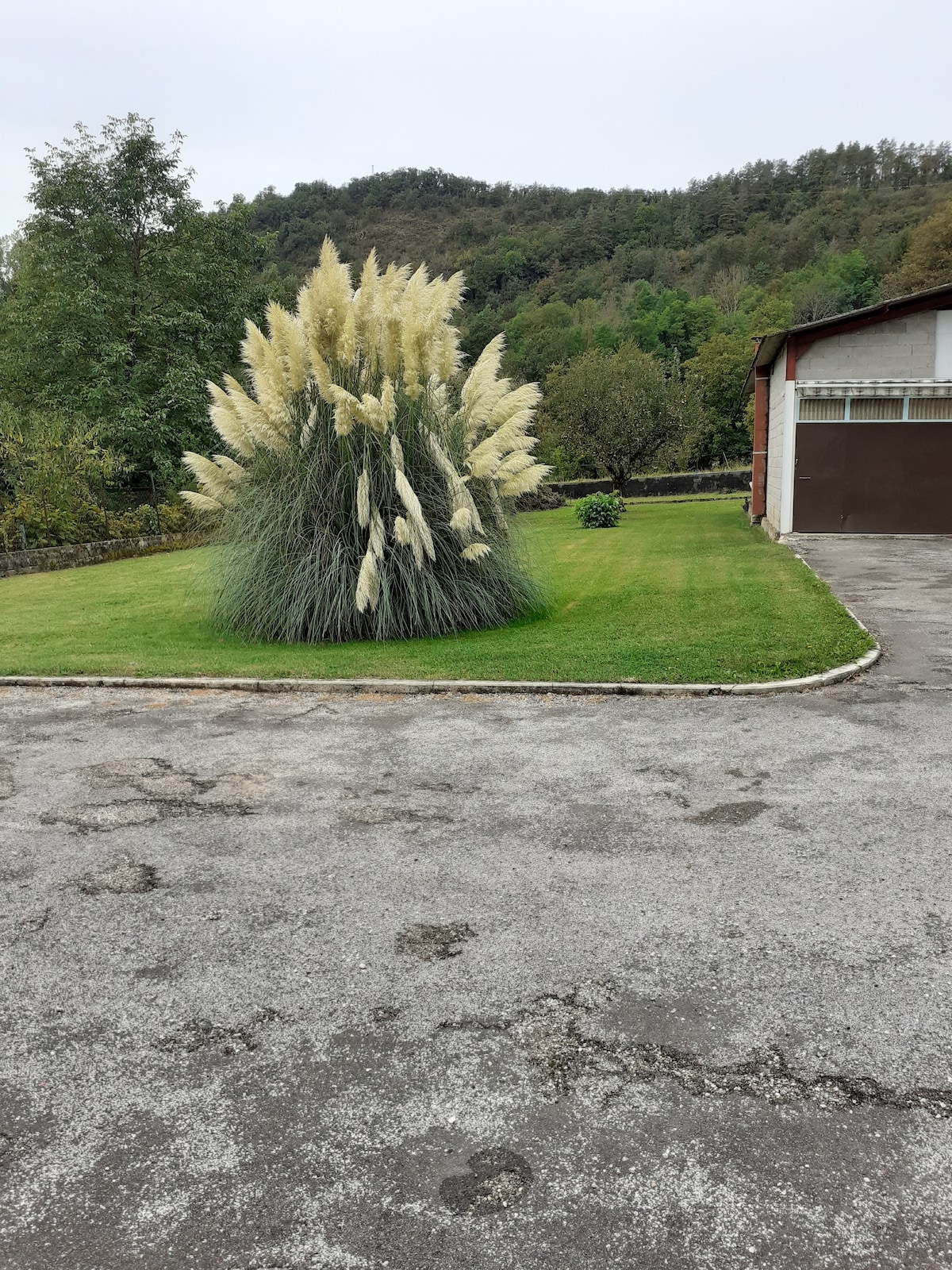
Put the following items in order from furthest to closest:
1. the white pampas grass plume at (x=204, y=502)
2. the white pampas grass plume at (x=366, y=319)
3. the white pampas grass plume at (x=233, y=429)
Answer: the white pampas grass plume at (x=204, y=502) → the white pampas grass plume at (x=233, y=429) → the white pampas grass plume at (x=366, y=319)

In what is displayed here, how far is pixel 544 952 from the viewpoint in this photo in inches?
127

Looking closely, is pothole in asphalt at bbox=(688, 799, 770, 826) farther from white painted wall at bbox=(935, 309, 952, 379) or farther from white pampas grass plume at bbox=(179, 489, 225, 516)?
white painted wall at bbox=(935, 309, 952, 379)

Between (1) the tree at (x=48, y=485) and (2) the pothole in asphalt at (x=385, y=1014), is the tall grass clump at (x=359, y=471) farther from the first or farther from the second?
(1) the tree at (x=48, y=485)

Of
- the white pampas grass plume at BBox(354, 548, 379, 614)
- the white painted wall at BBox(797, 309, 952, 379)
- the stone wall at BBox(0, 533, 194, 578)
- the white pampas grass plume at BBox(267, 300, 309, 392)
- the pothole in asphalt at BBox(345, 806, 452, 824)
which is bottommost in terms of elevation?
the pothole in asphalt at BBox(345, 806, 452, 824)

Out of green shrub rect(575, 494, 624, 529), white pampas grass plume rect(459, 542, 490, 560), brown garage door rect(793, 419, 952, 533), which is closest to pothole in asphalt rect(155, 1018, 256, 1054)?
white pampas grass plume rect(459, 542, 490, 560)

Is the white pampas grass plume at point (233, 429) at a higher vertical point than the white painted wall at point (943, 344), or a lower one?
lower

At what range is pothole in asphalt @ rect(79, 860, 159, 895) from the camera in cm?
381

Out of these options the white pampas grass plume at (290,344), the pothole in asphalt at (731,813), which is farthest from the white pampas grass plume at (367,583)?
the pothole in asphalt at (731,813)

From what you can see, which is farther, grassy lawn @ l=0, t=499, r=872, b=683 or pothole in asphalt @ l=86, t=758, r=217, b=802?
grassy lawn @ l=0, t=499, r=872, b=683

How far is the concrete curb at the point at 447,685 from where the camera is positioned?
275 inches

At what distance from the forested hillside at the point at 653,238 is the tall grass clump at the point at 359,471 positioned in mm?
54595

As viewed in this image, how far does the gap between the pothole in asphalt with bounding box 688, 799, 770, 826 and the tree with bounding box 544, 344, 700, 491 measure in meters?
29.7

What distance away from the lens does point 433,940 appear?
3.34 m

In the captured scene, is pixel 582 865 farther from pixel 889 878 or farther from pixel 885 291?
pixel 885 291
